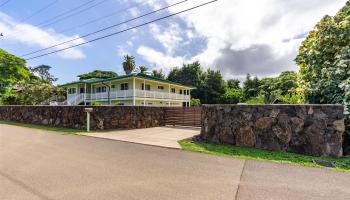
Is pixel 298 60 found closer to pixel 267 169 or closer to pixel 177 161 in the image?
pixel 267 169

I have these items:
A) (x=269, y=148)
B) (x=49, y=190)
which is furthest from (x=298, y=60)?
(x=49, y=190)

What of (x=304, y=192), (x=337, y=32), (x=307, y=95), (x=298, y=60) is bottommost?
(x=304, y=192)

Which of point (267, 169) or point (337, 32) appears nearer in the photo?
point (267, 169)

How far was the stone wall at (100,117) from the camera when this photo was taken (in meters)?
11.9

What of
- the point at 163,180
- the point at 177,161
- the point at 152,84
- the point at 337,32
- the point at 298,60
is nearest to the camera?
the point at 163,180

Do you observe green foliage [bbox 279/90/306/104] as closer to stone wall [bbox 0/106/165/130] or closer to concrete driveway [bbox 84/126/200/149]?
concrete driveway [bbox 84/126/200/149]

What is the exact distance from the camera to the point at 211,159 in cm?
547

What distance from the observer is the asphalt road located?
3.30 meters

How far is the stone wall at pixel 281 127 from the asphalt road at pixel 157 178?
175cm

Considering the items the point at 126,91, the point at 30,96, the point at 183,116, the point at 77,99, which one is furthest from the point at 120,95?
the point at 30,96

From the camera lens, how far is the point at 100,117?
→ 11875mm

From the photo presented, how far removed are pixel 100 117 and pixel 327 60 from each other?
1151 cm

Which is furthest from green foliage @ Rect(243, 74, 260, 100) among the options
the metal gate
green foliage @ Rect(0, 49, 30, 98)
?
green foliage @ Rect(0, 49, 30, 98)

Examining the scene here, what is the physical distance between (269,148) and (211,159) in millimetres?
2455
